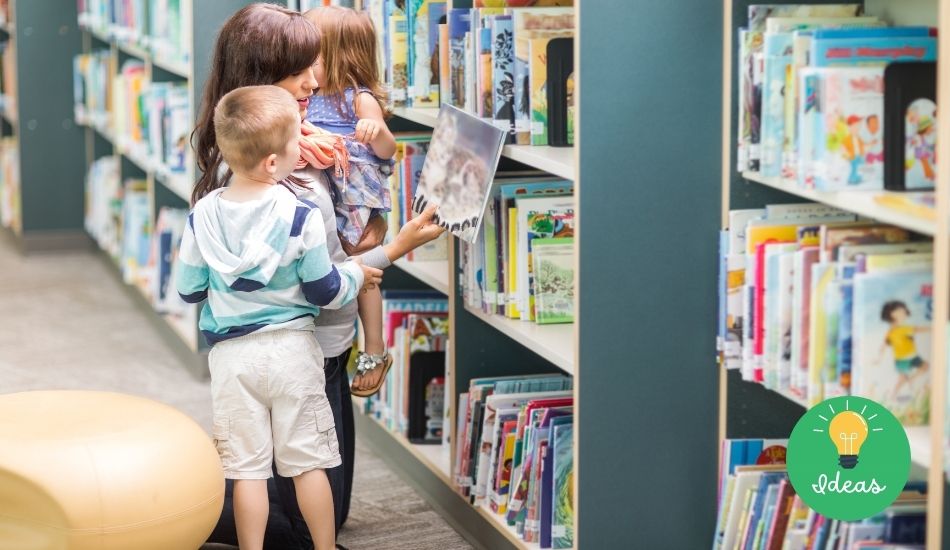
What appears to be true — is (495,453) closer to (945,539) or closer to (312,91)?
(312,91)

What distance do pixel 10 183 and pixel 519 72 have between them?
4915 millimetres

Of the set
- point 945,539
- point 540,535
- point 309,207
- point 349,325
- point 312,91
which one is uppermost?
point 312,91

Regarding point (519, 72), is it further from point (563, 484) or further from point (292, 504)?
point (292, 504)

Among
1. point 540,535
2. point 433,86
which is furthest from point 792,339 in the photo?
point 433,86

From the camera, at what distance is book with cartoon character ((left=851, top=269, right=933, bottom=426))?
194cm

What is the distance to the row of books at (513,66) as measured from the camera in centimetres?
280

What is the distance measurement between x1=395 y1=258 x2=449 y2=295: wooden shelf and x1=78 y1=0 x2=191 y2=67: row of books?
1.39m

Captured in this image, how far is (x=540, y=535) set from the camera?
2.89m

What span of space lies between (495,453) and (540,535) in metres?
0.29

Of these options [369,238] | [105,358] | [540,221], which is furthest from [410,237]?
[105,358]

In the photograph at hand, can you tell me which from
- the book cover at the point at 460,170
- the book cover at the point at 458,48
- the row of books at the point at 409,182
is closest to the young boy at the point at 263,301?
the book cover at the point at 460,170

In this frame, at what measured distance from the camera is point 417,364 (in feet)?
11.9

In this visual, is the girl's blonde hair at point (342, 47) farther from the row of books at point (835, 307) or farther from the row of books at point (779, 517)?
the row of books at point (779, 517)

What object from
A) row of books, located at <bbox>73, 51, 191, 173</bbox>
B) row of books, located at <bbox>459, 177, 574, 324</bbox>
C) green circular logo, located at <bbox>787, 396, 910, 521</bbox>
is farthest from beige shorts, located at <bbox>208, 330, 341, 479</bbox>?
row of books, located at <bbox>73, 51, 191, 173</bbox>
